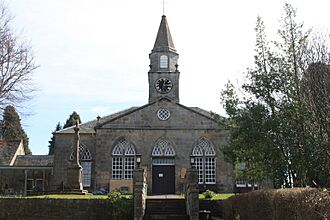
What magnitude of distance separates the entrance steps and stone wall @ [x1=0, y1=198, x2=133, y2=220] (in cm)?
174

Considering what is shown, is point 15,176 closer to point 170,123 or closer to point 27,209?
point 170,123

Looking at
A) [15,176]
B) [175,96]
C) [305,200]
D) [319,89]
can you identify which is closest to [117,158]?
[175,96]

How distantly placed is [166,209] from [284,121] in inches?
323

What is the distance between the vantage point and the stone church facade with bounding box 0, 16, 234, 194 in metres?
33.9

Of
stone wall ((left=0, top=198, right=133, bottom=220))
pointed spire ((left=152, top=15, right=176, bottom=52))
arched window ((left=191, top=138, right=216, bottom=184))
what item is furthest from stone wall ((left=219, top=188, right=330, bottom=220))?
pointed spire ((left=152, top=15, right=176, bottom=52))

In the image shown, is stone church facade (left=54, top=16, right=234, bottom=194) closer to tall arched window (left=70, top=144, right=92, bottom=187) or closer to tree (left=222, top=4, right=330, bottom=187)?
tall arched window (left=70, top=144, right=92, bottom=187)

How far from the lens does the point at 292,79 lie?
51.8 feet

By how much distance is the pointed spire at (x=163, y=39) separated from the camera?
130 feet

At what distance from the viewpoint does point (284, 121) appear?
1548 centimetres

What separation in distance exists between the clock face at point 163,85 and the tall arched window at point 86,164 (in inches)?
338

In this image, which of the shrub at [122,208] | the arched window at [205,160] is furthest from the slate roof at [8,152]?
the shrub at [122,208]

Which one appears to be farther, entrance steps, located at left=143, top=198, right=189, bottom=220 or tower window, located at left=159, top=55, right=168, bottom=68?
tower window, located at left=159, top=55, right=168, bottom=68

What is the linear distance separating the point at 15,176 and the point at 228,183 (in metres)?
21.4

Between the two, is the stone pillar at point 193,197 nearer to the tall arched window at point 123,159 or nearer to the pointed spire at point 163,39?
the tall arched window at point 123,159
